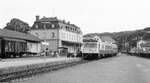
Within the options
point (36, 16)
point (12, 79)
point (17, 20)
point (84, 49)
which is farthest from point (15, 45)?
point (17, 20)

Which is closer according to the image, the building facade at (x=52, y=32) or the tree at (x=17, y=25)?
the building facade at (x=52, y=32)

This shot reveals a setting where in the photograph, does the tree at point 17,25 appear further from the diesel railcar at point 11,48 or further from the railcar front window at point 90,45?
the railcar front window at point 90,45

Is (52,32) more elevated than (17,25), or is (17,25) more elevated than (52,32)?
(17,25)

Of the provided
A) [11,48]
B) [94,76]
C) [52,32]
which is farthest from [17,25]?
[94,76]

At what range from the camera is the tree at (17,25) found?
81875mm

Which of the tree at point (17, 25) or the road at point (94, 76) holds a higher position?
the tree at point (17, 25)

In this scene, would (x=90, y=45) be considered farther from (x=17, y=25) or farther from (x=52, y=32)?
(x=17, y=25)

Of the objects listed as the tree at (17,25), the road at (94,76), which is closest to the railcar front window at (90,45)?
the road at (94,76)

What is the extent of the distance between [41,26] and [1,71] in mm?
51552

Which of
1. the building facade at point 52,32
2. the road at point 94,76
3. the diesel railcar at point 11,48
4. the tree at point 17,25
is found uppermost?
the tree at point 17,25

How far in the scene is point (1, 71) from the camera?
17.1 metres

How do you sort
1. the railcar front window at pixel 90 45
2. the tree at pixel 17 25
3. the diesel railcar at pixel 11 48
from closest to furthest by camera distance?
1. the diesel railcar at pixel 11 48
2. the railcar front window at pixel 90 45
3. the tree at pixel 17 25

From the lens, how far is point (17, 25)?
8306 cm

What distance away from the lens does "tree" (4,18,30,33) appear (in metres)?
81.9
